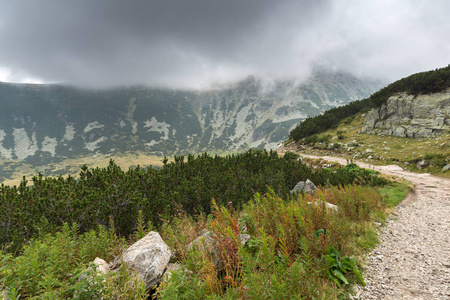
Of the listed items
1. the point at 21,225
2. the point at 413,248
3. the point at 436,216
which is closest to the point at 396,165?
the point at 436,216

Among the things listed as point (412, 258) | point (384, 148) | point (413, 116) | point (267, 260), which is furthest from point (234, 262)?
point (413, 116)

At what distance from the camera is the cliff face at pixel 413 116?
27344 millimetres

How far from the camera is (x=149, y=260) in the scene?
429 cm

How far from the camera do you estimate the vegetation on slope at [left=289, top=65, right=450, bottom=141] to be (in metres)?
31.1

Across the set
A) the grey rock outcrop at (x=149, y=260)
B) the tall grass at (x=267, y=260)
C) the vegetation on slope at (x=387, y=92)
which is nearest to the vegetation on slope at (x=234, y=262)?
the tall grass at (x=267, y=260)

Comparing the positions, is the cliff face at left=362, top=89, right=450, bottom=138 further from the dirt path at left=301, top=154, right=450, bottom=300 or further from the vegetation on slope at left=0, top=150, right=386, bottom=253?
the vegetation on slope at left=0, top=150, right=386, bottom=253

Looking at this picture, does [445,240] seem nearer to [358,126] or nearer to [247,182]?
[247,182]

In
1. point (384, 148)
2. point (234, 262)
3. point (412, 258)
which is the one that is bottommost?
point (412, 258)

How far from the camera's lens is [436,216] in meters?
9.23

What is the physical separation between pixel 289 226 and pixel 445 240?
6.12 metres

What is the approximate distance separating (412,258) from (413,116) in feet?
121

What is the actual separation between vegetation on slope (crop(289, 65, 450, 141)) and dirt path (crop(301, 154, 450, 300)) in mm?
33440

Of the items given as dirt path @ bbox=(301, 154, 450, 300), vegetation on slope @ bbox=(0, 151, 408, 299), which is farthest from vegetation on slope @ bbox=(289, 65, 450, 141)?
vegetation on slope @ bbox=(0, 151, 408, 299)

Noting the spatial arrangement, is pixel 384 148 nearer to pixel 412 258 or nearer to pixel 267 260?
pixel 412 258
